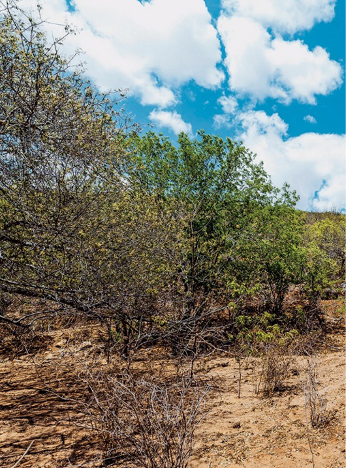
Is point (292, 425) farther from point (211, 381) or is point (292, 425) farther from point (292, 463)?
point (211, 381)

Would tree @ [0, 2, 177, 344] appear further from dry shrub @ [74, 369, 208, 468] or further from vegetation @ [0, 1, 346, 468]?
dry shrub @ [74, 369, 208, 468]

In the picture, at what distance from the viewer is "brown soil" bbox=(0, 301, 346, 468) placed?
12.2 feet

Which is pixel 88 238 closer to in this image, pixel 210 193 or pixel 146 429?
pixel 146 429

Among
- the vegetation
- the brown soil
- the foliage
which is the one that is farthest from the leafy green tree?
the foliage

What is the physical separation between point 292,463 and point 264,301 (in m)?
9.06

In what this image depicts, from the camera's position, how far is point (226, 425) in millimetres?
4707

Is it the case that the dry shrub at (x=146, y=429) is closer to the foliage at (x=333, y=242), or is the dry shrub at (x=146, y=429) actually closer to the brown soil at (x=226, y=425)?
the brown soil at (x=226, y=425)

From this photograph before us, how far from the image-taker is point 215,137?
10.5 m

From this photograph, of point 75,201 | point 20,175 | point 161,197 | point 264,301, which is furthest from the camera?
point 264,301

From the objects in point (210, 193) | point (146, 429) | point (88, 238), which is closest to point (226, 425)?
point (146, 429)

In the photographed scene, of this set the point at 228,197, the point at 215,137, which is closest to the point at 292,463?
the point at 228,197

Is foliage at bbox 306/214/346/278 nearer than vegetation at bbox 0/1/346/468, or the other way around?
vegetation at bbox 0/1/346/468

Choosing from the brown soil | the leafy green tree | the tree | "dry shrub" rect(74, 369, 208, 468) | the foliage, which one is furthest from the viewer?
the foliage

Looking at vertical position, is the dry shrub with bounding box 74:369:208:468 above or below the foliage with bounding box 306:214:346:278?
below
